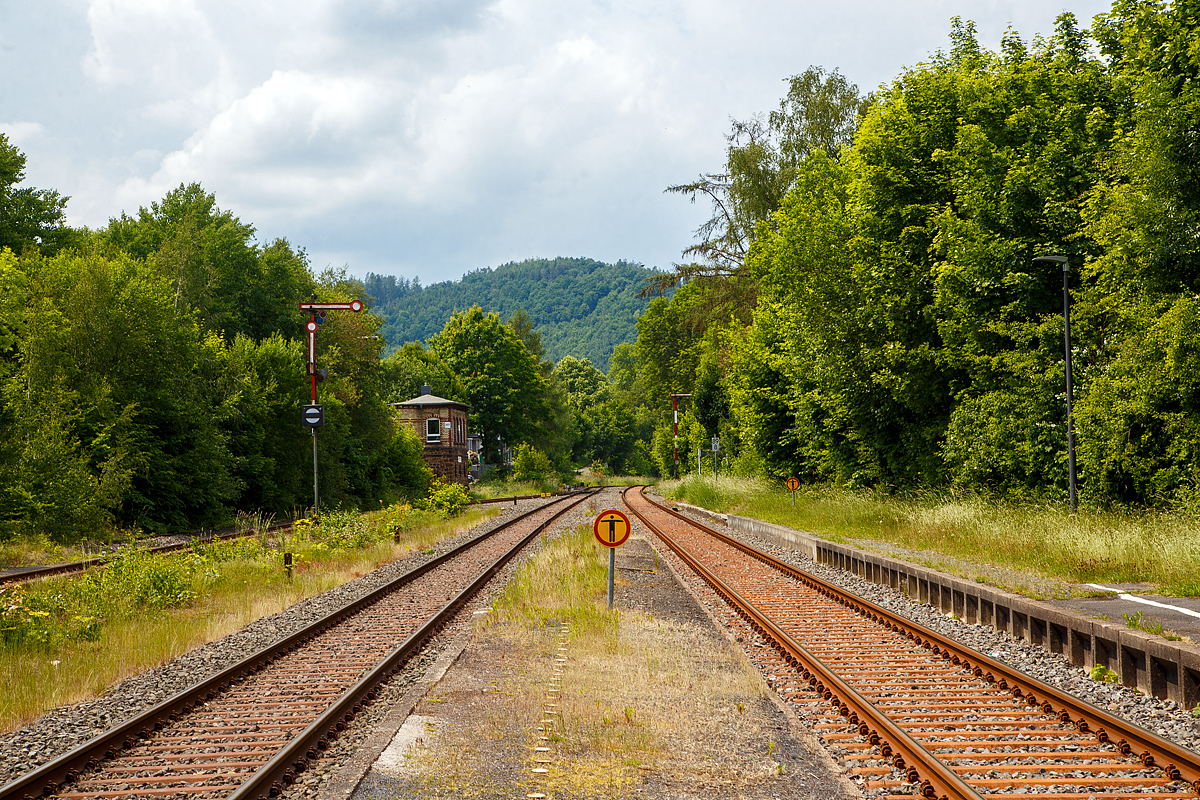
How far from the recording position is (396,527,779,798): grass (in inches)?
242

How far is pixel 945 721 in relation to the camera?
7.32 m

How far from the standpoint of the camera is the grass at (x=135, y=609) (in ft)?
30.0

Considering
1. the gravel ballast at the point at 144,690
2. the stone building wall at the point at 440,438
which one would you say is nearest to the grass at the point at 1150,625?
the gravel ballast at the point at 144,690

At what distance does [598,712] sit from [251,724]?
9.34 ft

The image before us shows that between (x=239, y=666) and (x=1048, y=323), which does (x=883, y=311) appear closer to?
(x=1048, y=323)

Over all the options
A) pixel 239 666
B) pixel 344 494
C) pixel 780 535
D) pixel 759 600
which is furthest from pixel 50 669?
pixel 344 494

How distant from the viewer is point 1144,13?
56.9 ft

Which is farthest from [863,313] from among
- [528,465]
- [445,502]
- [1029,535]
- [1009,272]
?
[528,465]

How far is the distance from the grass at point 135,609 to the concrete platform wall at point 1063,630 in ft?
32.5

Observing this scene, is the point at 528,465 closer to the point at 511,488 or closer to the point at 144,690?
the point at 511,488

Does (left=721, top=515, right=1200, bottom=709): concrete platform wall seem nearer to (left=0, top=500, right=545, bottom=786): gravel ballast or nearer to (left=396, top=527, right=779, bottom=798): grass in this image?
(left=396, top=527, right=779, bottom=798): grass

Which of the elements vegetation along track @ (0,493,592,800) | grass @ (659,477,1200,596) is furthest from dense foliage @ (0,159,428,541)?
grass @ (659,477,1200,596)

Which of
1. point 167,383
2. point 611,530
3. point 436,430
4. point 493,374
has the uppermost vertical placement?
point 493,374

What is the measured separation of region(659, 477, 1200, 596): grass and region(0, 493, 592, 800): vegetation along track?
31.0ft
